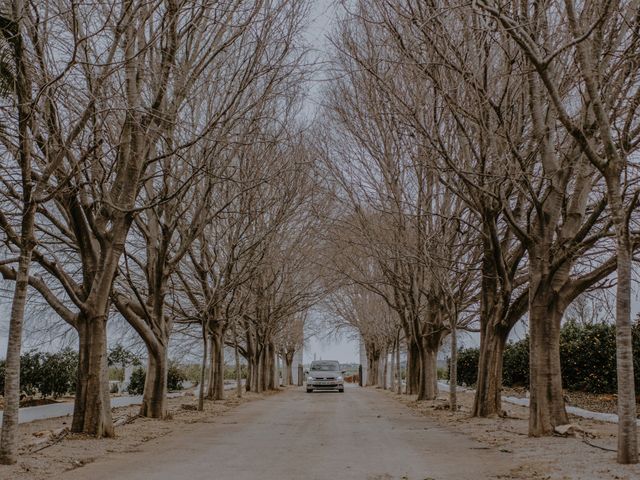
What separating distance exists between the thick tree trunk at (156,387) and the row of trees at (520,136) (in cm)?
666

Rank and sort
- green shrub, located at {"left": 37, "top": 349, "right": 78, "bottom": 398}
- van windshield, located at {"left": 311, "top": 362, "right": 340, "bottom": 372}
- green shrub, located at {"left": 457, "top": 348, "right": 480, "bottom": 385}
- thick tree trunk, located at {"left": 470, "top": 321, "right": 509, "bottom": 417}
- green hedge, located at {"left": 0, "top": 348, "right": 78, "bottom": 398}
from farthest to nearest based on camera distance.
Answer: van windshield, located at {"left": 311, "top": 362, "right": 340, "bottom": 372}
green shrub, located at {"left": 457, "top": 348, "right": 480, "bottom": 385}
green shrub, located at {"left": 37, "top": 349, "right": 78, "bottom": 398}
green hedge, located at {"left": 0, "top": 348, "right": 78, "bottom": 398}
thick tree trunk, located at {"left": 470, "top": 321, "right": 509, "bottom": 417}

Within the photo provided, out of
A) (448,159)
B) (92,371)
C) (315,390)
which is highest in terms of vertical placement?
(448,159)

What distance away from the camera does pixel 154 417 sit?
15.8 metres

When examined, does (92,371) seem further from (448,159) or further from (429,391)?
(429,391)

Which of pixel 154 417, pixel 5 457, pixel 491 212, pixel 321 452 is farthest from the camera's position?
pixel 154 417

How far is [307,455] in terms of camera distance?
966 cm

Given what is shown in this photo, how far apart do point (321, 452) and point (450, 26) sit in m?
7.45

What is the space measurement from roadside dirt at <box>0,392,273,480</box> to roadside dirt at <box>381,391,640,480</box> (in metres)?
5.36

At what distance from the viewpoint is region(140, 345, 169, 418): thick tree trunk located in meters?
15.9

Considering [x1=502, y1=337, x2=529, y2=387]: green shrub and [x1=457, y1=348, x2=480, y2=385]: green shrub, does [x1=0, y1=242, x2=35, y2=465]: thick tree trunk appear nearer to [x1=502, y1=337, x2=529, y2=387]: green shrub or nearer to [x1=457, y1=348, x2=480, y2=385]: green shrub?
[x1=502, y1=337, x2=529, y2=387]: green shrub

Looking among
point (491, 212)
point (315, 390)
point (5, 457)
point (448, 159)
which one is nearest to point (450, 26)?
point (448, 159)

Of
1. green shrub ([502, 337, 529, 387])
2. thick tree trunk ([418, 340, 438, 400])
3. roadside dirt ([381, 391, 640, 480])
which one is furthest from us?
green shrub ([502, 337, 529, 387])

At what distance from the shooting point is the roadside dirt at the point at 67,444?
795 centimetres

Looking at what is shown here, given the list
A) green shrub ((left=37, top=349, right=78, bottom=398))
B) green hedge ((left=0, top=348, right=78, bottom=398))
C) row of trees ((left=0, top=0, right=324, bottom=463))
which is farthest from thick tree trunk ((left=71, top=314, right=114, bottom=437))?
green shrub ((left=37, top=349, right=78, bottom=398))
